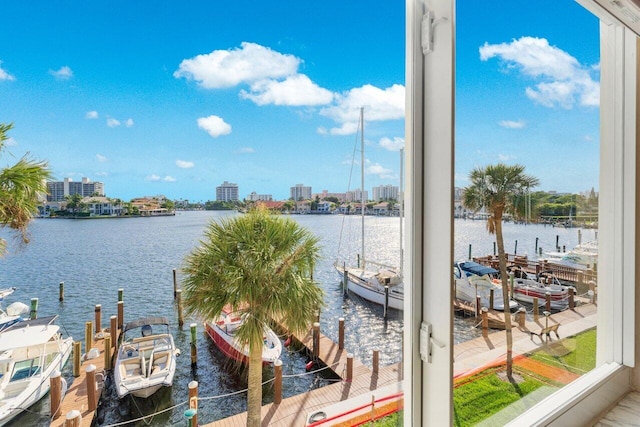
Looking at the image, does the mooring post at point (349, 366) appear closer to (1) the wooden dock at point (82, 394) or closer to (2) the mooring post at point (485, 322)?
(2) the mooring post at point (485, 322)

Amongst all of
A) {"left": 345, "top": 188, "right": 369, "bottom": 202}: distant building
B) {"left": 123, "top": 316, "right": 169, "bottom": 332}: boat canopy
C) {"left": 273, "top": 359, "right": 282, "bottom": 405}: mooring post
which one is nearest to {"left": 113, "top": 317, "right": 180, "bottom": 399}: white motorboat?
{"left": 123, "top": 316, "right": 169, "bottom": 332}: boat canopy

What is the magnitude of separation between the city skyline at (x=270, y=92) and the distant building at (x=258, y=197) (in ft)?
0.14

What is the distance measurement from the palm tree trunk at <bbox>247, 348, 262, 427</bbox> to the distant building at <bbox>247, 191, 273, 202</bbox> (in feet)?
2.25

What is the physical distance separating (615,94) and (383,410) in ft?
6.04

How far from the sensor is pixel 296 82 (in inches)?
63.7

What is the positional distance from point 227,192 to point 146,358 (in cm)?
75

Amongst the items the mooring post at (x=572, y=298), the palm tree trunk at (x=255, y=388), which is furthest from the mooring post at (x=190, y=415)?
the mooring post at (x=572, y=298)

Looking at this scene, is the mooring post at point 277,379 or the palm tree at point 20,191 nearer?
the palm tree at point 20,191

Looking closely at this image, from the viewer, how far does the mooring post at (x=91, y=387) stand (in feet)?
3.93

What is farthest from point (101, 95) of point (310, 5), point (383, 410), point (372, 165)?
point (383, 410)

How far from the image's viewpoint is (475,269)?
47.9 inches

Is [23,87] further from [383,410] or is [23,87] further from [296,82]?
[383,410]

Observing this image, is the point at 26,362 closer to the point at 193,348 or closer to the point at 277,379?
the point at 193,348

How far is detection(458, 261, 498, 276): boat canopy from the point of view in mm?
1149
